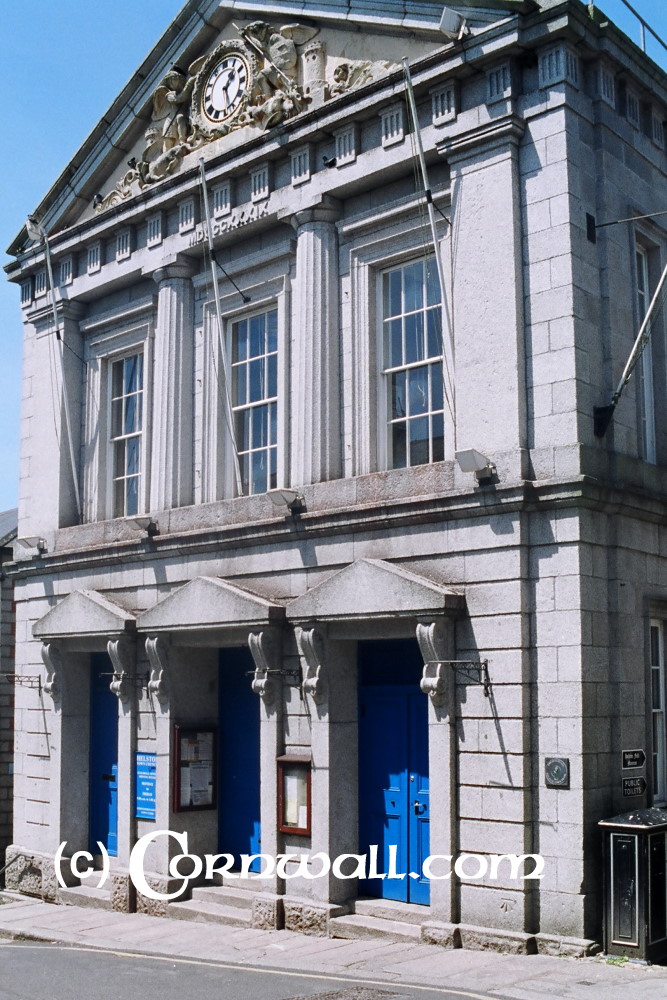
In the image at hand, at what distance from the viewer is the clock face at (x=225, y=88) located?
56.2ft

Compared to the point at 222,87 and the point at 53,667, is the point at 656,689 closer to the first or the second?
the point at 53,667

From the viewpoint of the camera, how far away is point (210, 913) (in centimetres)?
1517

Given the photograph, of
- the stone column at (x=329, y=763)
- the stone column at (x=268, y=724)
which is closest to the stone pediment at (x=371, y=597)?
the stone column at (x=329, y=763)

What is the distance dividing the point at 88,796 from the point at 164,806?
9.06ft

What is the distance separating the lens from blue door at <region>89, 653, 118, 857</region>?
18.2 meters

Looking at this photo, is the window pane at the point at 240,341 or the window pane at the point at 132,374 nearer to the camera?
the window pane at the point at 240,341

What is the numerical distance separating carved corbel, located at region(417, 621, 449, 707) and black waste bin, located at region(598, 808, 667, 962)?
2242 millimetres

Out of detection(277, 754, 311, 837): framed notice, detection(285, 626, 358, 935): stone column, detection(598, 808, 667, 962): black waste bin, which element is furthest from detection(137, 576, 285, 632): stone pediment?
detection(598, 808, 667, 962): black waste bin

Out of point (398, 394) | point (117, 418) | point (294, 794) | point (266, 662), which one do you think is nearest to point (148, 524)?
point (117, 418)

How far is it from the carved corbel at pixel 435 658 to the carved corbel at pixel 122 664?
223 inches

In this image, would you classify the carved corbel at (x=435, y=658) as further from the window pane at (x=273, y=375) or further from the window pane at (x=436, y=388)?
the window pane at (x=273, y=375)

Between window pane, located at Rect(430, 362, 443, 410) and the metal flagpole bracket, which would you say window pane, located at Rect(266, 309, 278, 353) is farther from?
the metal flagpole bracket

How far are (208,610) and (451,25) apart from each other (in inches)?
312

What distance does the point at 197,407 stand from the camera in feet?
56.7
